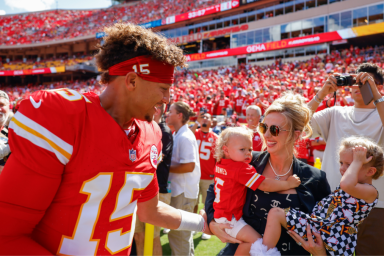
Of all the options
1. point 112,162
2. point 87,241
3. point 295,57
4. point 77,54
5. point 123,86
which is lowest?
point 87,241

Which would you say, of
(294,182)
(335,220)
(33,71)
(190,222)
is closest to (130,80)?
(190,222)

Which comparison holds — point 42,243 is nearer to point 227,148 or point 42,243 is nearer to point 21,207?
point 21,207

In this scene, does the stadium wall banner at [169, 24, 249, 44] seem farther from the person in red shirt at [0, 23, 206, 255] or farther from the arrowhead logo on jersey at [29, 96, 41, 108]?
the arrowhead logo on jersey at [29, 96, 41, 108]

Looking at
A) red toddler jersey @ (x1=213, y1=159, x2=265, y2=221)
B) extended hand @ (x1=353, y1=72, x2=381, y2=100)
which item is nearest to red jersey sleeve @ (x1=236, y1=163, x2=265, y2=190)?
red toddler jersey @ (x1=213, y1=159, x2=265, y2=221)

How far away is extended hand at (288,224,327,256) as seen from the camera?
5.77ft

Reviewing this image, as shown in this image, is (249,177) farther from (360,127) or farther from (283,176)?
(360,127)

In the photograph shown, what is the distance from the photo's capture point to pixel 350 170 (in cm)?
195

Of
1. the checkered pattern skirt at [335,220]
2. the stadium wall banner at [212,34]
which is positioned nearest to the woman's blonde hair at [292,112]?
the checkered pattern skirt at [335,220]

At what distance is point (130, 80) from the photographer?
141 cm

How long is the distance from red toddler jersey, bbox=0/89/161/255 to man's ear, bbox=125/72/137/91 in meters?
0.18

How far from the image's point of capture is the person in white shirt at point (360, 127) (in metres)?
2.61

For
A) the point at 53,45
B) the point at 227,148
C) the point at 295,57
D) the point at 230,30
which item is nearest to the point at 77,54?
the point at 53,45

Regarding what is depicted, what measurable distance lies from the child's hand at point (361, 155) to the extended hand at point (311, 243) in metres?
0.64

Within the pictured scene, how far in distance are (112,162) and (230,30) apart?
31.7 meters
